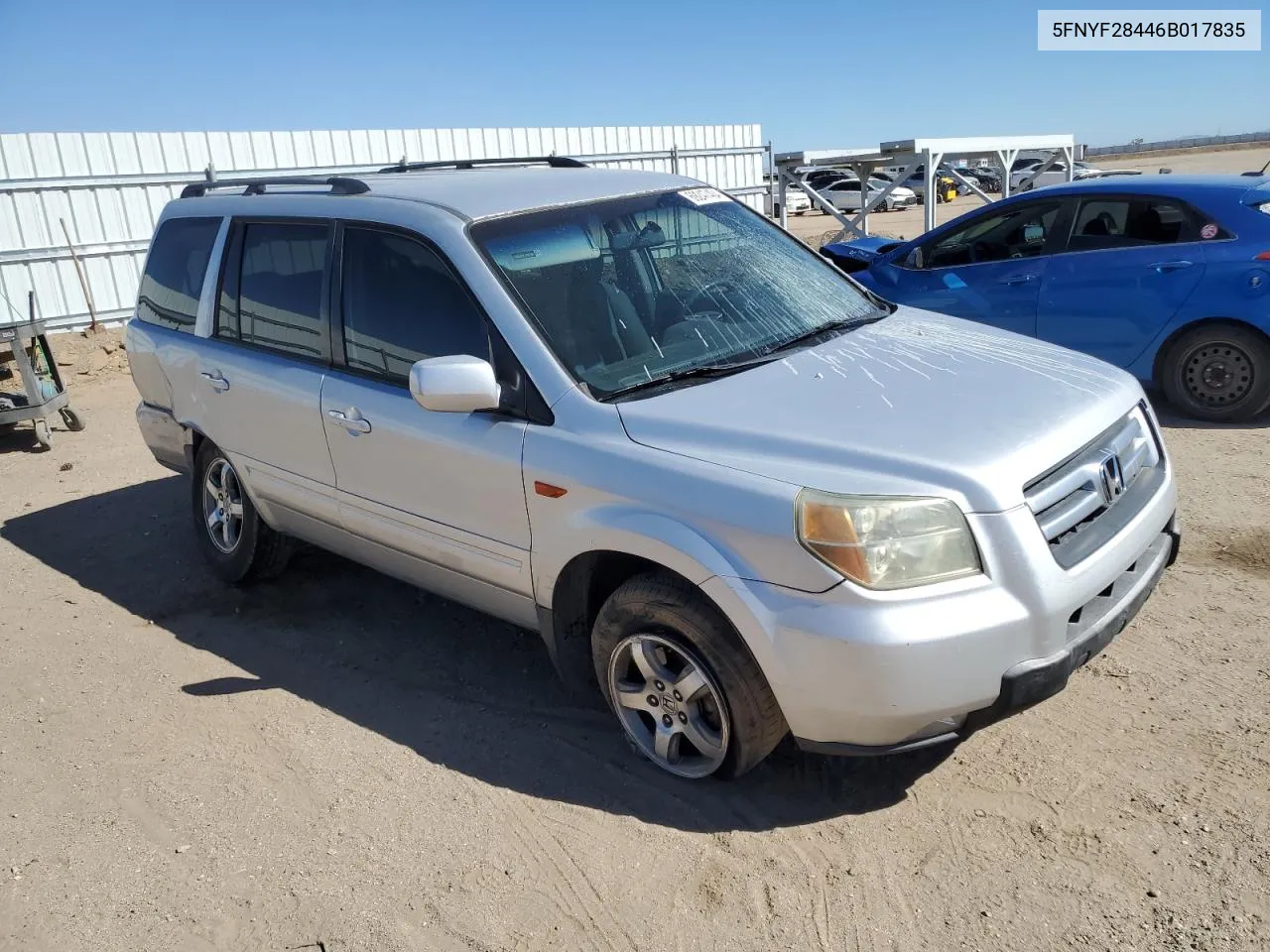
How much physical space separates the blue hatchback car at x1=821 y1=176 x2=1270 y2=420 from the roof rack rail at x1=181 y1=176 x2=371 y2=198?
477 centimetres

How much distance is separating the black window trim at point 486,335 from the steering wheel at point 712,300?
2.39ft

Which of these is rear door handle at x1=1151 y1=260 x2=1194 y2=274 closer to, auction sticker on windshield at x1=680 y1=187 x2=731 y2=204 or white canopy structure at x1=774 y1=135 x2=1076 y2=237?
auction sticker on windshield at x1=680 y1=187 x2=731 y2=204

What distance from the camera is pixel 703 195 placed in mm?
4617

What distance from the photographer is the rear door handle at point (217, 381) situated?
4922 millimetres

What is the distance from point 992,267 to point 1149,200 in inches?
42.7

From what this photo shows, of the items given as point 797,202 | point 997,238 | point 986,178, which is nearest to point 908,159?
point 997,238

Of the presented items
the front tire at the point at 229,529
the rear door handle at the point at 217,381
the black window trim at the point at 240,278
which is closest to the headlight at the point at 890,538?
the black window trim at the point at 240,278

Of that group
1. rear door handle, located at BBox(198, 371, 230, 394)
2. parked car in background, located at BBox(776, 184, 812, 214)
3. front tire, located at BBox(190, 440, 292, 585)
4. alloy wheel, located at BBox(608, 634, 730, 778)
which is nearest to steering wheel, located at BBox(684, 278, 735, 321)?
alloy wheel, located at BBox(608, 634, 730, 778)

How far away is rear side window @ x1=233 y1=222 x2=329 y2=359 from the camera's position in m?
4.43

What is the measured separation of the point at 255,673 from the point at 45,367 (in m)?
6.81

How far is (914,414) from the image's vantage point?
3.19 meters

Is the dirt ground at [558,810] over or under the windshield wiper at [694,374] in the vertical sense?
under

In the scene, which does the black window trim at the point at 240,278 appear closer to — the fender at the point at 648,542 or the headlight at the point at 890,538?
the fender at the point at 648,542

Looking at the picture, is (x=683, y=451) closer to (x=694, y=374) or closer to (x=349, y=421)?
(x=694, y=374)
